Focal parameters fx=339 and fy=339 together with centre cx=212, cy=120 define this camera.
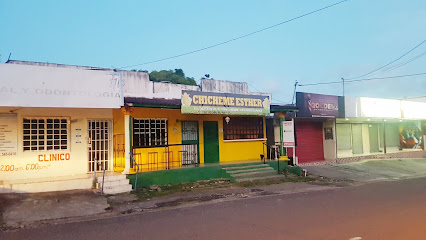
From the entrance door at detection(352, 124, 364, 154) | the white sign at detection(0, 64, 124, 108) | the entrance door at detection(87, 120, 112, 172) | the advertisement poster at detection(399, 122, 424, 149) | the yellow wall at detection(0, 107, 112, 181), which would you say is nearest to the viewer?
the white sign at detection(0, 64, 124, 108)

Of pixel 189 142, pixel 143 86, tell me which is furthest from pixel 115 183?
pixel 143 86

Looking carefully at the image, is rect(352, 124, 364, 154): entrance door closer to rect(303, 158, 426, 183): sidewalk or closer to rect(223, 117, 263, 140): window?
rect(303, 158, 426, 183): sidewalk

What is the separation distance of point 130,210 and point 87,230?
2.16m

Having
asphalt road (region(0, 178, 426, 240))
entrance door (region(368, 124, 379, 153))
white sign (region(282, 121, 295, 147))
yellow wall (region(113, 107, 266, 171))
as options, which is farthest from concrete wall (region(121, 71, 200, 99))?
entrance door (region(368, 124, 379, 153))

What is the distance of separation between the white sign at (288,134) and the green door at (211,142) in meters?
3.29

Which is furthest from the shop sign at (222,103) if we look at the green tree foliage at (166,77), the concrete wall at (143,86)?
the green tree foliage at (166,77)

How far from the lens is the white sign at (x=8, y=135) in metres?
11.6

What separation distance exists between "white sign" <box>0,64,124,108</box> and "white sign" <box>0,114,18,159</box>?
2.24 meters

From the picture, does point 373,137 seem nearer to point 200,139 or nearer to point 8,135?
point 200,139

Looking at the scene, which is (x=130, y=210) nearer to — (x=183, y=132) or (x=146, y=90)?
(x=183, y=132)

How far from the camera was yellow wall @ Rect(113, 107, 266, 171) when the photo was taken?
14.4 m

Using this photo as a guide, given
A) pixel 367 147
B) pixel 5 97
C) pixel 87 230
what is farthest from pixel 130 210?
pixel 367 147

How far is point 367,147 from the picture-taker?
2389cm

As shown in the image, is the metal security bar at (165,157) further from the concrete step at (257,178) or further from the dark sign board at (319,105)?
the dark sign board at (319,105)
